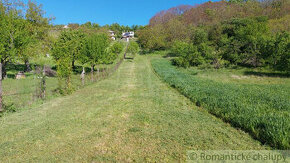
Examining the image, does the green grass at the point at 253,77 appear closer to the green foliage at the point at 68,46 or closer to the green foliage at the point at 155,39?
the green foliage at the point at 68,46

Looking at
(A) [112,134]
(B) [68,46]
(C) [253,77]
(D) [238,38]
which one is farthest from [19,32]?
(D) [238,38]

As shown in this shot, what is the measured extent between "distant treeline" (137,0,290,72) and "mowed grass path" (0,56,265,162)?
910 inches

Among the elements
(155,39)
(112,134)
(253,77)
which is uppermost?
(155,39)

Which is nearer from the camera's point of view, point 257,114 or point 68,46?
point 257,114

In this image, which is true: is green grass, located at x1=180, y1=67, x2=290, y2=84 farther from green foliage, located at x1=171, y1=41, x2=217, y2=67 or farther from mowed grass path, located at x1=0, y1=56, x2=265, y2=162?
mowed grass path, located at x1=0, y1=56, x2=265, y2=162

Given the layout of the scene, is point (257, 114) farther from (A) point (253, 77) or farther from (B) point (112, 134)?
(A) point (253, 77)

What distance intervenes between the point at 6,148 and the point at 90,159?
332 centimetres

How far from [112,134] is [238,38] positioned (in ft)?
133

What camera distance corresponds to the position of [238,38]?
3747cm

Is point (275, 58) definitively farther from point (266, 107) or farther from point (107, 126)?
point (107, 126)

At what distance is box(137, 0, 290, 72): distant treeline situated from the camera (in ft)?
86.8

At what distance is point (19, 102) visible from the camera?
11336mm

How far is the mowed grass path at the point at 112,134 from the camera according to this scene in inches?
211

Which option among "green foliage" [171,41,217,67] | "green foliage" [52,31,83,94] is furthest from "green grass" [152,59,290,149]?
"green foliage" [171,41,217,67]
